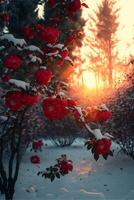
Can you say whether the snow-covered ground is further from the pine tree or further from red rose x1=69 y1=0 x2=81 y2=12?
the pine tree

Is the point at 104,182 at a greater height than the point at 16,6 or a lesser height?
lesser

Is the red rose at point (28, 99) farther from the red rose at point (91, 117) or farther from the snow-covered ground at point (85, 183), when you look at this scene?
the snow-covered ground at point (85, 183)

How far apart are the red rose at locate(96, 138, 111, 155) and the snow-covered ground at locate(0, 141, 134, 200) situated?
2.63 m

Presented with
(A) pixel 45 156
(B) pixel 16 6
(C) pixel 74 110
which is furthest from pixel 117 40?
(C) pixel 74 110

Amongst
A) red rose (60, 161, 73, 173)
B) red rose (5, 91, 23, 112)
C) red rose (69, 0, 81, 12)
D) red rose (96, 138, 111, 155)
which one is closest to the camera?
red rose (96, 138, 111, 155)

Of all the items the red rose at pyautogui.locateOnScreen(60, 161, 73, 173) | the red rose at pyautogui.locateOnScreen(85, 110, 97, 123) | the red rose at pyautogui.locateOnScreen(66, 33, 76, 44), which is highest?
the red rose at pyautogui.locateOnScreen(66, 33, 76, 44)

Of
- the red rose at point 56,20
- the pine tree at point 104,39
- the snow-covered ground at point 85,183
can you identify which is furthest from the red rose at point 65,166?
the pine tree at point 104,39

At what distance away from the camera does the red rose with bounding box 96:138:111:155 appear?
4.56 m

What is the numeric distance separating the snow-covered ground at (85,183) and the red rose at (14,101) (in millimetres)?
2692

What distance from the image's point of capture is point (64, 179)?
8406 millimetres

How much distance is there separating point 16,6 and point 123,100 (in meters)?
6.25

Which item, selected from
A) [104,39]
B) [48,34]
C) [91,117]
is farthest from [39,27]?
[104,39]

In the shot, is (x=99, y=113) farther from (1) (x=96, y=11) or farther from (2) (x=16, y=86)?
(1) (x=96, y=11)

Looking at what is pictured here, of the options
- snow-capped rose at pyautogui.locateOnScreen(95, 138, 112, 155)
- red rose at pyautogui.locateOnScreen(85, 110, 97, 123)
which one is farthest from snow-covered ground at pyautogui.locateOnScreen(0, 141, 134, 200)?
A: snow-capped rose at pyautogui.locateOnScreen(95, 138, 112, 155)
